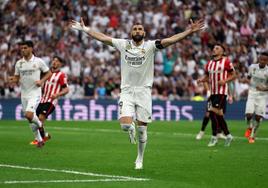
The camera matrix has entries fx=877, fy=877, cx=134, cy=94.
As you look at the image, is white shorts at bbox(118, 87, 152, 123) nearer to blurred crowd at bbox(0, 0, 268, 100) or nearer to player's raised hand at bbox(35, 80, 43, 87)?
player's raised hand at bbox(35, 80, 43, 87)

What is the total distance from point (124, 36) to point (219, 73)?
62.8 feet

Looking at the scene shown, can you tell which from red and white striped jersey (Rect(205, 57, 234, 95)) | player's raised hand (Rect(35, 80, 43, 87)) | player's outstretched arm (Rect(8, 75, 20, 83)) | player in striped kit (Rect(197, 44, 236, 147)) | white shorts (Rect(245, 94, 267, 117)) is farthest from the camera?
white shorts (Rect(245, 94, 267, 117))

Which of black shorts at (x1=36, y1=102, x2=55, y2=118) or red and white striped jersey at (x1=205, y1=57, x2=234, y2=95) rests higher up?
red and white striped jersey at (x1=205, y1=57, x2=234, y2=95)

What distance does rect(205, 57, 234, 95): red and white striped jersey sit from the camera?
22.7m

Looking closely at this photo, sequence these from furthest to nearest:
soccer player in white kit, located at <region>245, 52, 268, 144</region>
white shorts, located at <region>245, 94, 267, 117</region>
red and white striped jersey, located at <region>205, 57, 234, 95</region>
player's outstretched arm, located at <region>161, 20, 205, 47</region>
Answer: white shorts, located at <region>245, 94, 267, 117</region> < soccer player in white kit, located at <region>245, 52, 268, 144</region> < red and white striped jersey, located at <region>205, 57, 234, 95</region> < player's outstretched arm, located at <region>161, 20, 205, 47</region>

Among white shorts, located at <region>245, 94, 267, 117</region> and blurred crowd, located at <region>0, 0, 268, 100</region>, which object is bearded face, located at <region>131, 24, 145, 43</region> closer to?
white shorts, located at <region>245, 94, 267, 117</region>

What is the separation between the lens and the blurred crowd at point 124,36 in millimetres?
39250

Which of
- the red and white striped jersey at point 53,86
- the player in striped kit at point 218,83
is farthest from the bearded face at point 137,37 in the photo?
the red and white striped jersey at point 53,86

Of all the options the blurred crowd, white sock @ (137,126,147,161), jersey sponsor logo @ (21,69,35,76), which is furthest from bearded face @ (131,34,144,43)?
the blurred crowd

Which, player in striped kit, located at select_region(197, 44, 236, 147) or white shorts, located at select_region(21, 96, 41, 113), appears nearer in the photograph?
white shorts, located at select_region(21, 96, 41, 113)

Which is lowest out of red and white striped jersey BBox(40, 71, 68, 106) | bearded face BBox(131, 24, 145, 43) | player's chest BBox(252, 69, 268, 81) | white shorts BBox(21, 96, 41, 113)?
white shorts BBox(21, 96, 41, 113)

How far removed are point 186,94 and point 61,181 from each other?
2678 centimetres

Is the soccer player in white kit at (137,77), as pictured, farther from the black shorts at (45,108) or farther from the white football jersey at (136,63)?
the black shorts at (45,108)

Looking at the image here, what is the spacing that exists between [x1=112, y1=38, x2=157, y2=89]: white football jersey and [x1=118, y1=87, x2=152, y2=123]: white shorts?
0.11m
